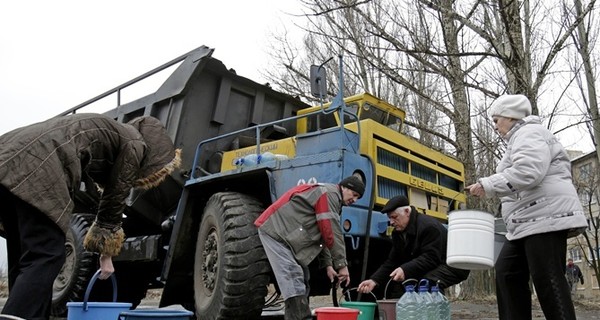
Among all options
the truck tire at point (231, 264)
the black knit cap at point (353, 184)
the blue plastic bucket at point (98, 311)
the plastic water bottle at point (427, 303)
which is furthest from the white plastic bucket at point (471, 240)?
the blue plastic bucket at point (98, 311)

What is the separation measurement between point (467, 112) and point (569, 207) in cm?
726

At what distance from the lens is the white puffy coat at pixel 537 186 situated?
338 cm

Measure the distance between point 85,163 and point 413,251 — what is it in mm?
2920

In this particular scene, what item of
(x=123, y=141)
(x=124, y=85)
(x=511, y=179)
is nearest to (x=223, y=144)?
(x=124, y=85)

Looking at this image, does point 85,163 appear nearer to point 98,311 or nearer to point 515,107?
point 98,311

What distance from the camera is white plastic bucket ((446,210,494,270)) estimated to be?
375 centimetres

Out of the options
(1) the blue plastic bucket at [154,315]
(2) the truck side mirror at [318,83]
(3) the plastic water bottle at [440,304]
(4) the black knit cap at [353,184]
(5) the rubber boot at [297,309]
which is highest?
(2) the truck side mirror at [318,83]

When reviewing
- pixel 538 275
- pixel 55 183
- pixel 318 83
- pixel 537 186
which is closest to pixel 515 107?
pixel 537 186

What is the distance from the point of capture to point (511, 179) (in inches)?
135

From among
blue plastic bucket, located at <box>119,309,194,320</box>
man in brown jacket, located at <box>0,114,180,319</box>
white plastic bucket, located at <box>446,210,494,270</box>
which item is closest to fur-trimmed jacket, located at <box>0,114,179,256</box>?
man in brown jacket, located at <box>0,114,180,319</box>

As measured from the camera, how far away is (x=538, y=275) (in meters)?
3.33

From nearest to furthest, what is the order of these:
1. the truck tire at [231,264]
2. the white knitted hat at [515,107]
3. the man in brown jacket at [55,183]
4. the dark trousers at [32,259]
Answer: the dark trousers at [32,259] < the man in brown jacket at [55,183] < the white knitted hat at [515,107] < the truck tire at [231,264]

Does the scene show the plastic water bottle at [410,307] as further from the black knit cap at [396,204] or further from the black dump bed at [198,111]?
the black dump bed at [198,111]

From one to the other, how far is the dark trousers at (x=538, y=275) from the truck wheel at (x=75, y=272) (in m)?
4.55
